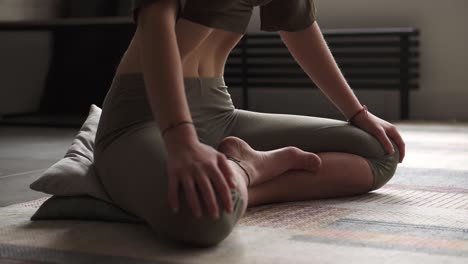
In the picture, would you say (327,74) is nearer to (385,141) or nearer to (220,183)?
(385,141)

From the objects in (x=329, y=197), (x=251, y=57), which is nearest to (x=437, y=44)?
(x=251, y=57)

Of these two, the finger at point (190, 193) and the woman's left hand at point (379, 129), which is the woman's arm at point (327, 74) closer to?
the woman's left hand at point (379, 129)

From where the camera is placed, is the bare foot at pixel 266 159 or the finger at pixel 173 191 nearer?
the finger at pixel 173 191

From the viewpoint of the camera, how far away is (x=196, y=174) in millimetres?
1222

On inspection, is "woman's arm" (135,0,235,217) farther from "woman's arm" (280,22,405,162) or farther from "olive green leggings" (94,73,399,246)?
"woman's arm" (280,22,405,162)

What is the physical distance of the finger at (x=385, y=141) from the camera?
6.14 feet

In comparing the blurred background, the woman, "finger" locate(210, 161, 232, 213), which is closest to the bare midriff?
the woman

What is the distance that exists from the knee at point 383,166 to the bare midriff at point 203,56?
42 centimetres

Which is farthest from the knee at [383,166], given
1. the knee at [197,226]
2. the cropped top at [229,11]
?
the knee at [197,226]

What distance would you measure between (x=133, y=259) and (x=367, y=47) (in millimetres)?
3391

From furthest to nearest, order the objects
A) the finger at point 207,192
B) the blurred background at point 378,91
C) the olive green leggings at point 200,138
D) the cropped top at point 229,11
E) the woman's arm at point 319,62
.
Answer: the blurred background at point 378,91
the woman's arm at point 319,62
the cropped top at point 229,11
the olive green leggings at point 200,138
the finger at point 207,192

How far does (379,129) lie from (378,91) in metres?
2.67

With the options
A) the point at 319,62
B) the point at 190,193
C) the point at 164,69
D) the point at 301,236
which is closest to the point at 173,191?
the point at 190,193

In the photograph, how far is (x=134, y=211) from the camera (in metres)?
1.54
